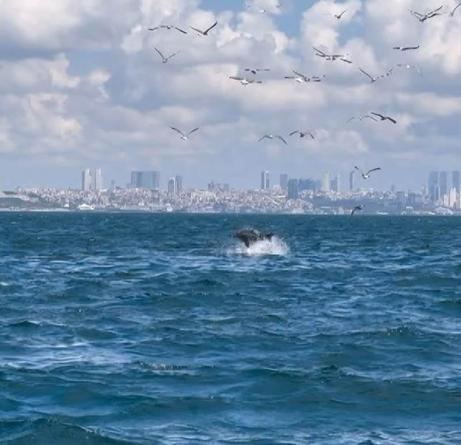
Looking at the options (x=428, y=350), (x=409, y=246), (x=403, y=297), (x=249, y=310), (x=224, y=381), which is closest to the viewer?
(x=224, y=381)

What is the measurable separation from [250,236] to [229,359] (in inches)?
2106

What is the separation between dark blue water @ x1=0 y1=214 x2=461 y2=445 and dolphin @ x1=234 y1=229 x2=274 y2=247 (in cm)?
2433

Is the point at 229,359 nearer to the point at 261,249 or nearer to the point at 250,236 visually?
the point at 261,249

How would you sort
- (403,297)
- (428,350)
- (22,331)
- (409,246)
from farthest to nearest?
(409,246)
(403,297)
(22,331)
(428,350)

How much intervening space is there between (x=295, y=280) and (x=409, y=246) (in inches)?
1796

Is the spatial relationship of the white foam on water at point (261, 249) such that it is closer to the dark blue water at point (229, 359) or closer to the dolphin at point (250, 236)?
the dolphin at point (250, 236)

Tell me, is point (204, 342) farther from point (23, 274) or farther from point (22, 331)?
point (23, 274)

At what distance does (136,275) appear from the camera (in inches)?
2350

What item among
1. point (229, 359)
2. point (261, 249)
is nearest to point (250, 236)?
point (261, 249)

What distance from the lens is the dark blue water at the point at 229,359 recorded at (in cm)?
2323

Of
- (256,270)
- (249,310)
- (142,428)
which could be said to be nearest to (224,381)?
(142,428)

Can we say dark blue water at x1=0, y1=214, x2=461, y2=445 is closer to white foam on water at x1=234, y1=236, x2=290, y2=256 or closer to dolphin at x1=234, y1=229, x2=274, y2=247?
white foam on water at x1=234, y1=236, x2=290, y2=256

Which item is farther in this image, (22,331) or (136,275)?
(136,275)

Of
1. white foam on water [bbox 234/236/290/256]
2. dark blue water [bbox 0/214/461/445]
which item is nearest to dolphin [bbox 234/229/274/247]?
white foam on water [bbox 234/236/290/256]
